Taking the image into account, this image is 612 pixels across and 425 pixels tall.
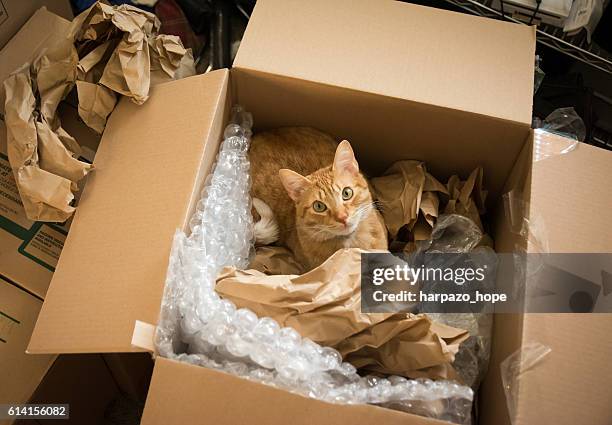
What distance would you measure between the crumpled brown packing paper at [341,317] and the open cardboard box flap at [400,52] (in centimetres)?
45

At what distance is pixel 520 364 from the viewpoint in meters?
0.95

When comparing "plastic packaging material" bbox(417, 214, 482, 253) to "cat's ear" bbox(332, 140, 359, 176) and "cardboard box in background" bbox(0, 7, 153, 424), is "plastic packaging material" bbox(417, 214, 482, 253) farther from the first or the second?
"cardboard box in background" bbox(0, 7, 153, 424)

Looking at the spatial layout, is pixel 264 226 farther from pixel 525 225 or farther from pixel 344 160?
pixel 525 225

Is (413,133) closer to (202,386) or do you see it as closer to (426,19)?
(426,19)

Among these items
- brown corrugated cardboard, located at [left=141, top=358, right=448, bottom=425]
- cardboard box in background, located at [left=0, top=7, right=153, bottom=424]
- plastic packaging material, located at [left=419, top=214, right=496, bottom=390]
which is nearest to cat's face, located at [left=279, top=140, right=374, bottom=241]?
plastic packaging material, located at [left=419, top=214, right=496, bottom=390]

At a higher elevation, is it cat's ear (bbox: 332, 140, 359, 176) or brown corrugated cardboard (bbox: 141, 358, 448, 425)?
cat's ear (bbox: 332, 140, 359, 176)

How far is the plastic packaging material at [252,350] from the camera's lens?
0.94m

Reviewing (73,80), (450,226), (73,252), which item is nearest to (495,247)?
(450,226)

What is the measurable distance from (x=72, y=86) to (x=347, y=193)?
74cm

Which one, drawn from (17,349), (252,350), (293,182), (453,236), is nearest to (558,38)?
(453,236)

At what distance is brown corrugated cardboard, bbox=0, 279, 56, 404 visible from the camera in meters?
1.20

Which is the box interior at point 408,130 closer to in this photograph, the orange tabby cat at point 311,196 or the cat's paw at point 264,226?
the orange tabby cat at point 311,196

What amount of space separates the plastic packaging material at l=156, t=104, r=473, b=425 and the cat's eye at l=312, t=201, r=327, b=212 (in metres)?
0.25

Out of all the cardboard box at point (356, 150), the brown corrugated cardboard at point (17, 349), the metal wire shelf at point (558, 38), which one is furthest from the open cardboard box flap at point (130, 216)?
the metal wire shelf at point (558, 38)
